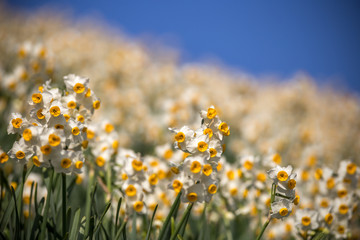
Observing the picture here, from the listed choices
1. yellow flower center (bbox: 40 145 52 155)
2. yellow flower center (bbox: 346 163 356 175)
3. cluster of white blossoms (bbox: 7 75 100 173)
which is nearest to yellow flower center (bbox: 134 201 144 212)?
cluster of white blossoms (bbox: 7 75 100 173)

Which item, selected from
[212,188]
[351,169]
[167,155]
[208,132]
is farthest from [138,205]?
[351,169]

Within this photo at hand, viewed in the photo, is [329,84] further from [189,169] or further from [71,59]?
[189,169]

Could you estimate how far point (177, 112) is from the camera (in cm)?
429

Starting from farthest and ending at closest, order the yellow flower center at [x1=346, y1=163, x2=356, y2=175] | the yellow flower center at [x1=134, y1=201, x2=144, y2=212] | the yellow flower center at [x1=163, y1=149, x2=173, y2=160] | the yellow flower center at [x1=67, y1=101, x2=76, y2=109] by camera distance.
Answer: the yellow flower center at [x1=163, y1=149, x2=173, y2=160] < the yellow flower center at [x1=346, y1=163, x2=356, y2=175] < the yellow flower center at [x1=134, y1=201, x2=144, y2=212] < the yellow flower center at [x1=67, y1=101, x2=76, y2=109]

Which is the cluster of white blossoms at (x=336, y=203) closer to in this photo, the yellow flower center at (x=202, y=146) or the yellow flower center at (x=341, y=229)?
the yellow flower center at (x=341, y=229)

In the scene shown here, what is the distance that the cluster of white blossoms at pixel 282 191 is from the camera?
1.43 metres

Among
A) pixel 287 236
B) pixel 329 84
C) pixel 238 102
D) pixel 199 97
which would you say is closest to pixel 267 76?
pixel 329 84

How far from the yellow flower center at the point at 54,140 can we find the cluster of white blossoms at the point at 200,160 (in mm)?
586

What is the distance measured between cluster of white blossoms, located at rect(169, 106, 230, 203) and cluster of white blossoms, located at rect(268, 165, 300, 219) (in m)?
0.33

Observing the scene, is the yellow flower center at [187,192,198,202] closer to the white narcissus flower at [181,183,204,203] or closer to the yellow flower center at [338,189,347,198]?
the white narcissus flower at [181,183,204,203]

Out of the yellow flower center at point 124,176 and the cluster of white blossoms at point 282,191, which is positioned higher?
the yellow flower center at point 124,176

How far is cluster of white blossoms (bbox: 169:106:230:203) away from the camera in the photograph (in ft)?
4.60

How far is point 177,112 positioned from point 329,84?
11.3 meters

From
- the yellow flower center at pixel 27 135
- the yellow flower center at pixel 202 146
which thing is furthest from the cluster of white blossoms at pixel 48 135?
the yellow flower center at pixel 202 146
